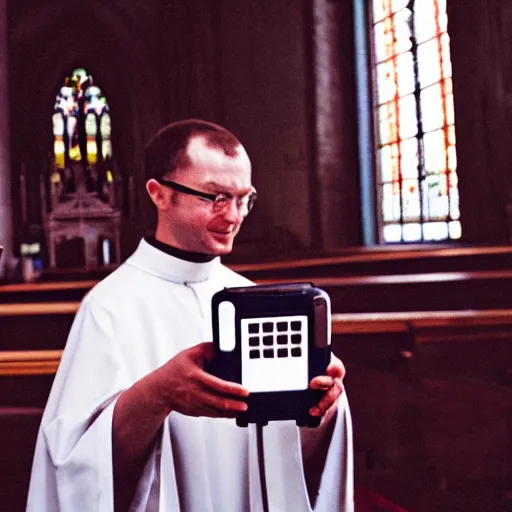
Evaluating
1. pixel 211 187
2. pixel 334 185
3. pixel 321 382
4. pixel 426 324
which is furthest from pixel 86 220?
pixel 321 382

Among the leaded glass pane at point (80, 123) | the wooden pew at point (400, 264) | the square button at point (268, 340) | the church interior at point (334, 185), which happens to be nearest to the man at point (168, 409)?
the square button at point (268, 340)

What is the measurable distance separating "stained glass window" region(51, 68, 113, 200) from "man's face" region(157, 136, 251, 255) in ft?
32.1

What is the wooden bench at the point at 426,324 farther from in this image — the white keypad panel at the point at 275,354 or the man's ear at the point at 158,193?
the white keypad panel at the point at 275,354

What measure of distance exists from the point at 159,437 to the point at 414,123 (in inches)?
256

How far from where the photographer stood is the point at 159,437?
98 centimetres

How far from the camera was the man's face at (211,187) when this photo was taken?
1.01m

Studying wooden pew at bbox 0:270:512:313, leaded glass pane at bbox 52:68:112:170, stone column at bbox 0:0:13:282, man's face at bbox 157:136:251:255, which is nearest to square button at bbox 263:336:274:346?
man's face at bbox 157:136:251:255

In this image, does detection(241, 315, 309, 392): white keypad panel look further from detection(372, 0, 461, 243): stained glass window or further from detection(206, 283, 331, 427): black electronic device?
detection(372, 0, 461, 243): stained glass window

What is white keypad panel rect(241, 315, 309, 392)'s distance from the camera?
817 millimetres

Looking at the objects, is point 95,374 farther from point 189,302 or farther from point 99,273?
point 99,273

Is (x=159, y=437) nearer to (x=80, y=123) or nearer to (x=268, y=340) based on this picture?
(x=268, y=340)

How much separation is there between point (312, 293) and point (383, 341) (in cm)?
156

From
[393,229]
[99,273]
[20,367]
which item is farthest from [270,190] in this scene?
[20,367]

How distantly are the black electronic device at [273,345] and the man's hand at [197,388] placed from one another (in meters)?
0.02
